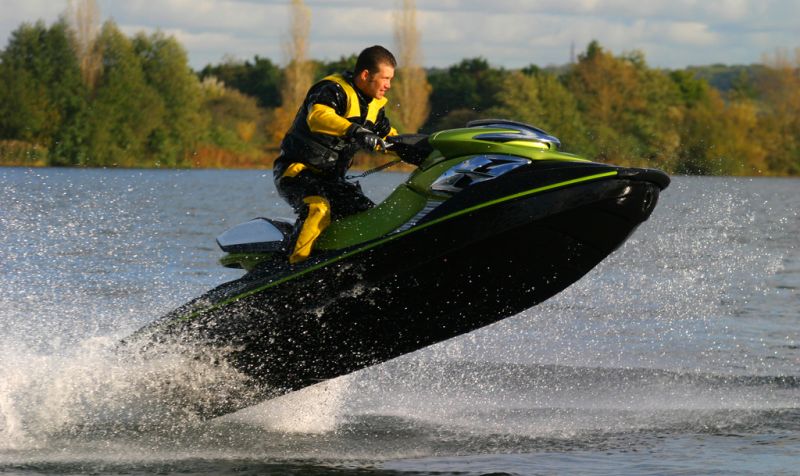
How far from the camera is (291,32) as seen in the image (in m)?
59.1

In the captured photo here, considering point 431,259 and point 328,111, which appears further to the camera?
point 328,111

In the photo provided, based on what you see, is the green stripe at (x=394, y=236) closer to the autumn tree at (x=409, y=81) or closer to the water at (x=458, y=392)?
the water at (x=458, y=392)

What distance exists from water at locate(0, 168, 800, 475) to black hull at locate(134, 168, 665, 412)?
0.38m

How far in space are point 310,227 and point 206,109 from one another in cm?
5359

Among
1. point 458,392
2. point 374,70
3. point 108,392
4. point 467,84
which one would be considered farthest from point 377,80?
point 467,84

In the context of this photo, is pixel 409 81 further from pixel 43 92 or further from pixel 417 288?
pixel 417 288

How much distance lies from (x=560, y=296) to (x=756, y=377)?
4.09 m

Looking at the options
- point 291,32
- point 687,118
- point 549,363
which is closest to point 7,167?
point 291,32

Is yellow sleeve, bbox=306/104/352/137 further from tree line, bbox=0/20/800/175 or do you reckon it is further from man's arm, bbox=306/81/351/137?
tree line, bbox=0/20/800/175

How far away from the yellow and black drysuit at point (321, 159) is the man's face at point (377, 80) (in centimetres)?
5

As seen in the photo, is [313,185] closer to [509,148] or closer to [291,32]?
[509,148]

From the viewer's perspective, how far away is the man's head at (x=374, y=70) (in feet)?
21.8

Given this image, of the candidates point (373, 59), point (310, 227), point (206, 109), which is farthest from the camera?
point (206, 109)

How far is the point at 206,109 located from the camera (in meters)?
59.2
